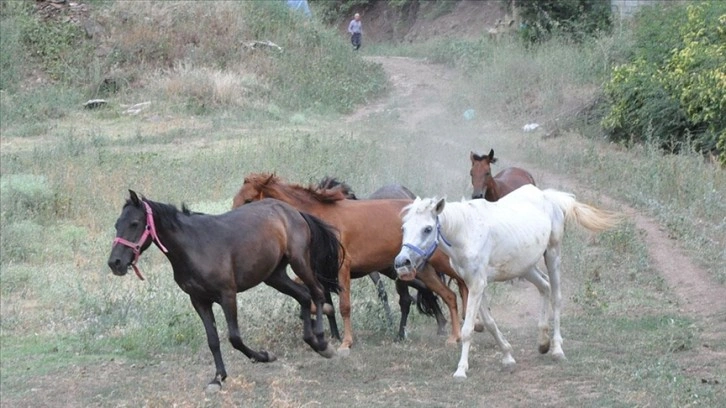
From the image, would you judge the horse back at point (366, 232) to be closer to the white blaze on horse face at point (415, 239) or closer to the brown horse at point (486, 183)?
the white blaze on horse face at point (415, 239)

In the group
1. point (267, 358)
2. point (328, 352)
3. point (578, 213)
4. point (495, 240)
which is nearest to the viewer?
point (267, 358)

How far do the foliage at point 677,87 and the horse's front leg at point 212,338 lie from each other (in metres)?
11.5

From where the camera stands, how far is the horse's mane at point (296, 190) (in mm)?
9609

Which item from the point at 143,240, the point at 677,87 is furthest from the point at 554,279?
the point at 677,87

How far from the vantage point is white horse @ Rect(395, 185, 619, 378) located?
8109mm

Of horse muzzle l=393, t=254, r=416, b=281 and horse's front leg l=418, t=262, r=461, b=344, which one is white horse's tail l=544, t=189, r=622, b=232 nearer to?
horse's front leg l=418, t=262, r=461, b=344

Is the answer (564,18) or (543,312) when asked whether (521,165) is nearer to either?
(543,312)

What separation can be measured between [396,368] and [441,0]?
121ft

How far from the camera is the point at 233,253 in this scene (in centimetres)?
823

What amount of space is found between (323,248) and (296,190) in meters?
0.99

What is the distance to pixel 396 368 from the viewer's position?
8.77 meters

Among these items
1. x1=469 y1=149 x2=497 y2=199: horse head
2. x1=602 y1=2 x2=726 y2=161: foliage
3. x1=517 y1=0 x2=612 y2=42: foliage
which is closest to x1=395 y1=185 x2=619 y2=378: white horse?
x1=469 y1=149 x2=497 y2=199: horse head

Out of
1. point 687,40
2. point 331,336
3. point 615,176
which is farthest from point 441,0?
point 331,336

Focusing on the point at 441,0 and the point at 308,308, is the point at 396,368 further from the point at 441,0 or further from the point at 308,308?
the point at 441,0
